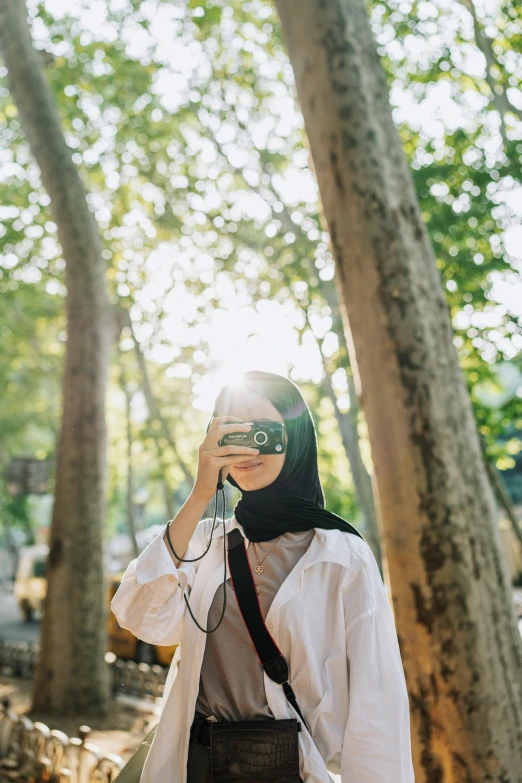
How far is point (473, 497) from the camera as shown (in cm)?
330

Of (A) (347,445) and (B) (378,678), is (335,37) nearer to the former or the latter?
(B) (378,678)

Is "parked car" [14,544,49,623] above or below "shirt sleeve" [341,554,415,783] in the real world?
below

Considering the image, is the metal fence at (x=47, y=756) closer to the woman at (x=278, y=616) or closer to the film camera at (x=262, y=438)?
the woman at (x=278, y=616)

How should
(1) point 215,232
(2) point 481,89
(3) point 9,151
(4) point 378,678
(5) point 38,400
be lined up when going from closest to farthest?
(4) point 378,678, (2) point 481,89, (3) point 9,151, (1) point 215,232, (5) point 38,400

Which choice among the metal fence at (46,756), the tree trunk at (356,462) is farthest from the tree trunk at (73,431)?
the tree trunk at (356,462)

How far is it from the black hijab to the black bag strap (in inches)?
3.4

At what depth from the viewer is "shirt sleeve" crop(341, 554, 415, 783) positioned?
1646 millimetres

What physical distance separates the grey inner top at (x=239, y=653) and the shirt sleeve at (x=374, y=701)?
0.23m

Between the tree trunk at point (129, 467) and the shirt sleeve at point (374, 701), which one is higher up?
the tree trunk at point (129, 467)

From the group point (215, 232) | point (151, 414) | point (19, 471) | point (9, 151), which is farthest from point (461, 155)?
point (19, 471)

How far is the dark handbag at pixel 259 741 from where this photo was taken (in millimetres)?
1678

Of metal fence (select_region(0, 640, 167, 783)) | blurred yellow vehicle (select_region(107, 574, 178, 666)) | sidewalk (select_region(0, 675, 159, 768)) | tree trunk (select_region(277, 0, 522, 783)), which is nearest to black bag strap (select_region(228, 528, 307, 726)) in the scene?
tree trunk (select_region(277, 0, 522, 783))

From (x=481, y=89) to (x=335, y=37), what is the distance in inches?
382

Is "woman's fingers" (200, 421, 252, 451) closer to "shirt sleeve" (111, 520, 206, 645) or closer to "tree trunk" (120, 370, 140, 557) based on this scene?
"shirt sleeve" (111, 520, 206, 645)
